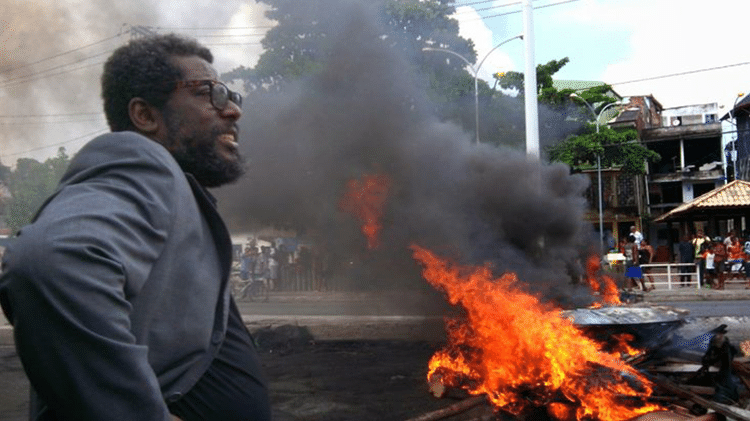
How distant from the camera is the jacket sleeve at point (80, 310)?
0.83 m

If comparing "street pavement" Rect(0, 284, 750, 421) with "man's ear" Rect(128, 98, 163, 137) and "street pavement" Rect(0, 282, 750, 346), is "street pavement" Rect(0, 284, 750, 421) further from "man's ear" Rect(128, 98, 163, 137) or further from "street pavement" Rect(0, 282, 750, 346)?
"man's ear" Rect(128, 98, 163, 137)

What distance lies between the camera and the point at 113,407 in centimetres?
86

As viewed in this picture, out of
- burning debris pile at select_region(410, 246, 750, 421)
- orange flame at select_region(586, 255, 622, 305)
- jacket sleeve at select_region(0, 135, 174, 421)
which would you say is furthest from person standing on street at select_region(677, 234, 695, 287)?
jacket sleeve at select_region(0, 135, 174, 421)

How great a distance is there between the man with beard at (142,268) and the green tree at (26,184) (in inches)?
170

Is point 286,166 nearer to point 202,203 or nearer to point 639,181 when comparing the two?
point 202,203

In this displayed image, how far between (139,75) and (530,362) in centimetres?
472

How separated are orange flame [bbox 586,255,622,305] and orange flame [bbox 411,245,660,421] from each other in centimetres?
212

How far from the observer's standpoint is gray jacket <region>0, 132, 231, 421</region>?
2.75 ft

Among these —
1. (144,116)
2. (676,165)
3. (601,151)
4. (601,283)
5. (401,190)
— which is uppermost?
(676,165)

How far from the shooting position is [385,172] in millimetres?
A: 9836

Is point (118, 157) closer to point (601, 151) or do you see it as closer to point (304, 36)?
point (304, 36)

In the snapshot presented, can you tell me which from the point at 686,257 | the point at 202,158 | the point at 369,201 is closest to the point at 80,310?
the point at 202,158

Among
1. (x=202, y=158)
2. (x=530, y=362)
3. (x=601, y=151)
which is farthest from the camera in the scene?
(x=601, y=151)

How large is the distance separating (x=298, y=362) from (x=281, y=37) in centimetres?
518
